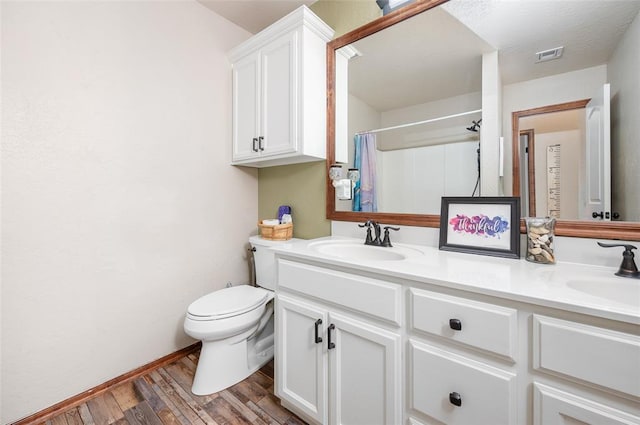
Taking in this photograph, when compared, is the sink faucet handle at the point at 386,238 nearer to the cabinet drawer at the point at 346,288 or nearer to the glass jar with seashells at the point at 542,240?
the cabinet drawer at the point at 346,288

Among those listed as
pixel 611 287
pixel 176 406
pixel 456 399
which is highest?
pixel 611 287

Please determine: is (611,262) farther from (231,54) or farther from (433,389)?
(231,54)

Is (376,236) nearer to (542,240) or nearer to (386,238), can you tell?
(386,238)

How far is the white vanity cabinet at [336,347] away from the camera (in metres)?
0.98

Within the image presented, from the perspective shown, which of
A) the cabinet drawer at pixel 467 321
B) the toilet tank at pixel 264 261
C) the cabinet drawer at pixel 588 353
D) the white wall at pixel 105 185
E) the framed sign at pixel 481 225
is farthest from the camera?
the toilet tank at pixel 264 261

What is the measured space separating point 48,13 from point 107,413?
206 cm

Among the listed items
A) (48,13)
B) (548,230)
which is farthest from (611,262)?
(48,13)

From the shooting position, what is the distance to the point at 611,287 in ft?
2.77

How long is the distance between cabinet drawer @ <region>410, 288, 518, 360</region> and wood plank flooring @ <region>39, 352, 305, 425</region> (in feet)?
3.07

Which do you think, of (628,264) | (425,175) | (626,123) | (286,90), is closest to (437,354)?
(628,264)

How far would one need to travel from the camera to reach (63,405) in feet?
4.66

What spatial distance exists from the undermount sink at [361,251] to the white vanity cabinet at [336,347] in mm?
227

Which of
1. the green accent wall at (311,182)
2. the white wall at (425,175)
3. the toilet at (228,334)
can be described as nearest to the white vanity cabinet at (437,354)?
the toilet at (228,334)

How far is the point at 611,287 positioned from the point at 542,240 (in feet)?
0.78
